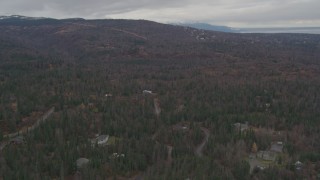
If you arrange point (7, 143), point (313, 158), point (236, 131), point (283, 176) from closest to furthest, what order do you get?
point (283, 176)
point (313, 158)
point (7, 143)
point (236, 131)

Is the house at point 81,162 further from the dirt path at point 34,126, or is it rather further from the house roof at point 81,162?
the dirt path at point 34,126

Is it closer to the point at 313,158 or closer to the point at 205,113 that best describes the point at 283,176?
the point at 313,158

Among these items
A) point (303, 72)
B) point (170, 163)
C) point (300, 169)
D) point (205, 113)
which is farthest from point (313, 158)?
point (303, 72)

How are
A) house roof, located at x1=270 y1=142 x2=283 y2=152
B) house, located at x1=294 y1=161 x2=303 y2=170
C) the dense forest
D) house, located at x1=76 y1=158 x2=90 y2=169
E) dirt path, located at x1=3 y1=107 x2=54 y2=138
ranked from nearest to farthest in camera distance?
the dense forest
house, located at x1=76 y1=158 x2=90 y2=169
house, located at x1=294 y1=161 x2=303 y2=170
house roof, located at x1=270 y1=142 x2=283 y2=152
dirt path, located at x1=3 y1=107 x2=54 y2=138

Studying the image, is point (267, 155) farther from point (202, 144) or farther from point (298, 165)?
point (202, 144)

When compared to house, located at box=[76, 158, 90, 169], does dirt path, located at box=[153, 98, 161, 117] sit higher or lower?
lower

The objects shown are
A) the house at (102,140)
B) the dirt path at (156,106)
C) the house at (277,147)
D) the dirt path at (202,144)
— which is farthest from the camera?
the dirt path at (156,106)

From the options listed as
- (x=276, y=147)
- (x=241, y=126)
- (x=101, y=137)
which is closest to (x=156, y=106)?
(x=241, y=126)

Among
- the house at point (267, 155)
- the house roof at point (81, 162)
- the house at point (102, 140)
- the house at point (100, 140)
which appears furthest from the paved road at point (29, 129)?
the house at point (267, 155)

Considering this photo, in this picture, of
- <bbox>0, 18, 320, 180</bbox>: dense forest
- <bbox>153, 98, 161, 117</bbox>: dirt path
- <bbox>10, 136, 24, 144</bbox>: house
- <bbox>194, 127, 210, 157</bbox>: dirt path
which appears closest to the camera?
<bbox>0, 18, 320, 180</bbox>: dense forest

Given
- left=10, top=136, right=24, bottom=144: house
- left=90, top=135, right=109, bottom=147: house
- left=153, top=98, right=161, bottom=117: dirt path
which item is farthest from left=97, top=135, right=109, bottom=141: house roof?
left=153, top=98, right=161, bottom=117: dirt path

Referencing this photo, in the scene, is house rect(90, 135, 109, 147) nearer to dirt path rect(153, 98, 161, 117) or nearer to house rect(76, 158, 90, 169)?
house rect(76, 158, 90, 169)
